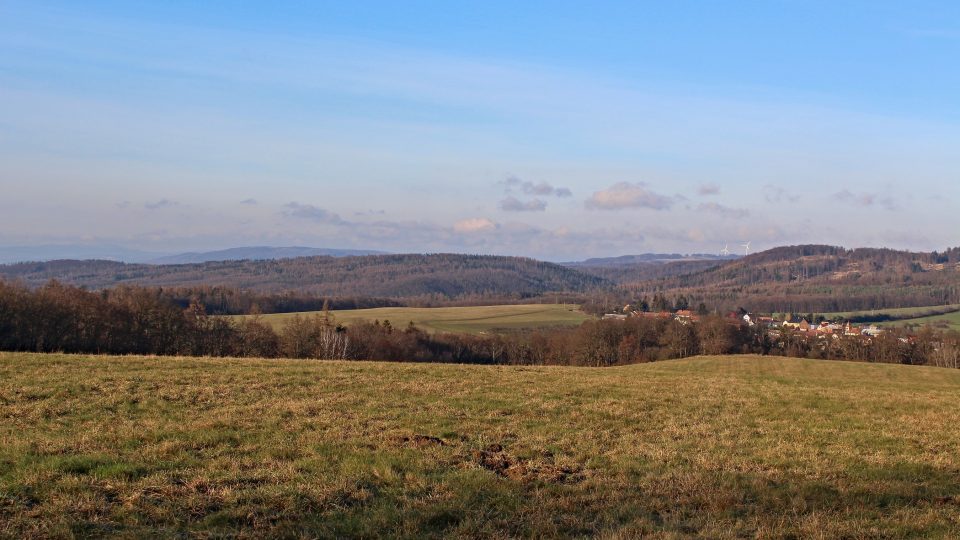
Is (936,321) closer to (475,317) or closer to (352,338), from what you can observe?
(475,317)

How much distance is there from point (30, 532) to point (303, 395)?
33.2 feet

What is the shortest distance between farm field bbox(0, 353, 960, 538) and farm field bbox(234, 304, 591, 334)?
75197 millimetres

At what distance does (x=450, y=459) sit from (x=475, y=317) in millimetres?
112958

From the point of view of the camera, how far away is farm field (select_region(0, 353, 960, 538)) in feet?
24.3

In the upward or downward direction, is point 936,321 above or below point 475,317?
above

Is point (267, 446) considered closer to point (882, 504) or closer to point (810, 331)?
point (882, 504)

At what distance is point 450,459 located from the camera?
1049 centimetres

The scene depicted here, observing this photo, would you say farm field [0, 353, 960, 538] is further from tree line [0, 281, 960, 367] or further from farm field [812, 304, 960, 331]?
farm field [812, 304, 960, 331]

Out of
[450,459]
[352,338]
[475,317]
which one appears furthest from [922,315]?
[450,459]

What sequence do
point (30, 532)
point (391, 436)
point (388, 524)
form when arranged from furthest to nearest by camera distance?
point (391, 436) < point (388, 524) < point (30, 532)

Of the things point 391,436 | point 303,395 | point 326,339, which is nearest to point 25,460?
point 391,436

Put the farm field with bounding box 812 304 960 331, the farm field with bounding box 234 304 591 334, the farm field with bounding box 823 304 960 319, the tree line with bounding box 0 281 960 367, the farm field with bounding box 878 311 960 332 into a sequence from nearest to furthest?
the tree line with bounding box 0 281 960 367 < the farm field with bounding box 234 304 591 334 < the farm field with bounding box 878 311 960 332 < the farm field with bounding box 812 304 960 331 < the farm field with bounding box 823 304 960 319

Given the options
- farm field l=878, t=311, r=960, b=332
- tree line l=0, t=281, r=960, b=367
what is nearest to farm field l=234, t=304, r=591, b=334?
tree line l=0, t=281, r=960, b=367

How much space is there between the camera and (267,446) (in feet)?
35.8
